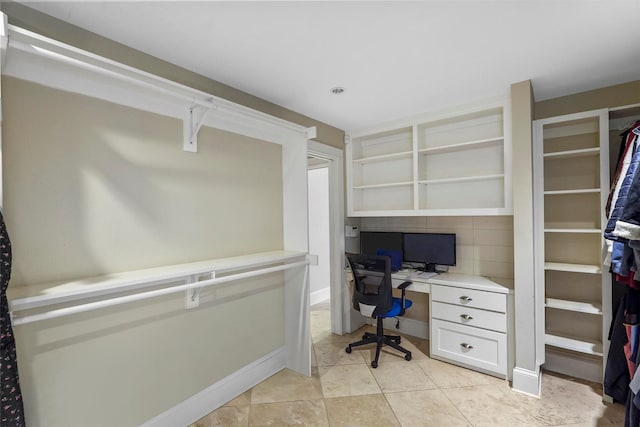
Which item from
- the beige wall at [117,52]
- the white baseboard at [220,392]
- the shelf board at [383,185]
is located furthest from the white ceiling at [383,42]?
the white baseboard at [220,392]

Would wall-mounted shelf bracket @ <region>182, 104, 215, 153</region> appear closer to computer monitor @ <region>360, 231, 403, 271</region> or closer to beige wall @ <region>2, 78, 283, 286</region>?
beige wall @ <region>2, 78, 283, 286</region>

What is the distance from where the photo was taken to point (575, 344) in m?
2.29

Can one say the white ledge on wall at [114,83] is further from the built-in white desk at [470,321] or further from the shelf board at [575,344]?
the shelf board at [575,344]

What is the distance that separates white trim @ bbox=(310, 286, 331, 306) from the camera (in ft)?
15.1

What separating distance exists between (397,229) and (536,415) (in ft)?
6.37

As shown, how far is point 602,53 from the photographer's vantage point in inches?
71.1

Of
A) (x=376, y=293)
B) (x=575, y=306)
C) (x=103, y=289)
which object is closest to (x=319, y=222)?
(x=376, y=293)

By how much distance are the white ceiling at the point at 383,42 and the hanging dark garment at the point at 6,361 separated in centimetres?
112

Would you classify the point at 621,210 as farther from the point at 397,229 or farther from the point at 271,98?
the point at 271,98

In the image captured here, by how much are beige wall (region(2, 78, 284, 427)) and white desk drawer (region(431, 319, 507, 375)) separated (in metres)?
1.66

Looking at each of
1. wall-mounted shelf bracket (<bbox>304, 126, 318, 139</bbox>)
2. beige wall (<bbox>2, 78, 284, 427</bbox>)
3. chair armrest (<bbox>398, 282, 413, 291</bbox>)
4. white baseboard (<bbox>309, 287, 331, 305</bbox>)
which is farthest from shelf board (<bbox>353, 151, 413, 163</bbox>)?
white baseboard (<bbox>309, 287, 331, 305</bbox>)

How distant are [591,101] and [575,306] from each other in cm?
162

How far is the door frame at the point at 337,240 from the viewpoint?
3303mm

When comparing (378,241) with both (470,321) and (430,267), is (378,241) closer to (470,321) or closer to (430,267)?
(430,267)
